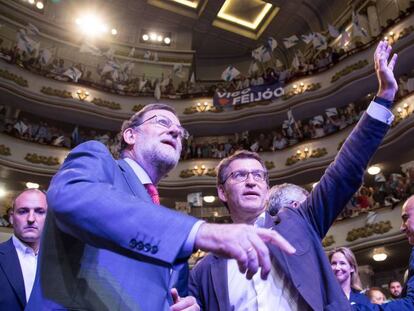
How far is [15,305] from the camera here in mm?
2643

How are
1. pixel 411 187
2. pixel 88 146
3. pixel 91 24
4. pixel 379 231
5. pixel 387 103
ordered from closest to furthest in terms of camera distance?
1. pixel 88 146
2. pixel 387 103
3. pixel 411 187
4. pixel 379 231
5. pixel 91 24

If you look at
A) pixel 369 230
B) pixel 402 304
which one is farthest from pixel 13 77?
pixel 402 304

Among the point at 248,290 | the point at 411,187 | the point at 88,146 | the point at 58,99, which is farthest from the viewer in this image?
the point at 58,99

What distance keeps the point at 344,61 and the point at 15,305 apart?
17.1 meters

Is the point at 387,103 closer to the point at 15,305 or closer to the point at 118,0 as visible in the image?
the point at 15,305

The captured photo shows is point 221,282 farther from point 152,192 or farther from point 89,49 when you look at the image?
point 89,49

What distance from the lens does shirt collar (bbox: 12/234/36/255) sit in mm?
3016

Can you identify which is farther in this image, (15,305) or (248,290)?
(15,305)

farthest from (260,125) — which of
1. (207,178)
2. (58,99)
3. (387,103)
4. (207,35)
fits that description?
(387,103)

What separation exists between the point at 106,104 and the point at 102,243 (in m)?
18.8

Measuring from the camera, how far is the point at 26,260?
9.78 ft

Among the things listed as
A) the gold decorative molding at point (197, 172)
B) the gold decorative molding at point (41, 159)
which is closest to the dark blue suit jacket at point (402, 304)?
the gold decorative molding at point (197, 172)

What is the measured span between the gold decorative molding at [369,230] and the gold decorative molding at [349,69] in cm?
634

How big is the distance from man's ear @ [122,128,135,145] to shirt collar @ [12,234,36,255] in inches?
55.5
